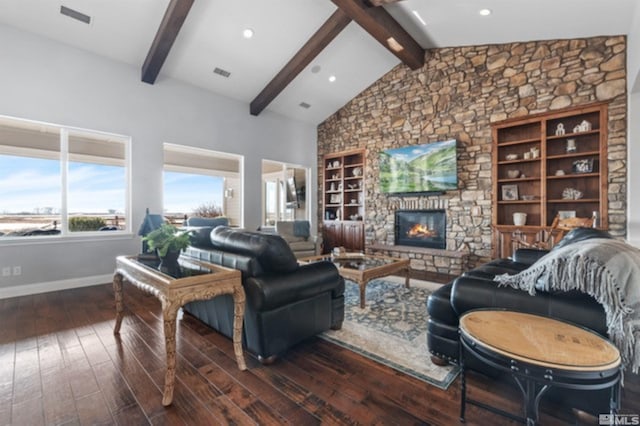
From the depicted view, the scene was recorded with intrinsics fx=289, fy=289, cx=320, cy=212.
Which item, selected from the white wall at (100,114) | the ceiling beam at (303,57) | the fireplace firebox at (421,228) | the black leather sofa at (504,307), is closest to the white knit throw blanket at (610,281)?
the black leather sofa at (504,307)

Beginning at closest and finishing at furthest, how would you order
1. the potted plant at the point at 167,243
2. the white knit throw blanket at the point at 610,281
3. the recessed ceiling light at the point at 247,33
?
the white knit throw blanket at the point at 610,281 → the potted plant at the point at 167,243 → the recessed ceiling light at the point at 247,33

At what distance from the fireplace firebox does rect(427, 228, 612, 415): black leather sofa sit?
315 centimetres

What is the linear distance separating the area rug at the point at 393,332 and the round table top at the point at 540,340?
2.25 ft

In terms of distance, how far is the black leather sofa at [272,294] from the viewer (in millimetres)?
2139

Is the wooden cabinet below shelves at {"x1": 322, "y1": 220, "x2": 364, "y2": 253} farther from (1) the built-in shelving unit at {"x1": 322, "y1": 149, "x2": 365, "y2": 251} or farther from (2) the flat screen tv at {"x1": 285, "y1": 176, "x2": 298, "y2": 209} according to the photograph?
(2) the flat screen tv at {"x1": 285, "y1": 176, "x2": 298, "y2": 209}

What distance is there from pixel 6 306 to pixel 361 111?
691 centimetres

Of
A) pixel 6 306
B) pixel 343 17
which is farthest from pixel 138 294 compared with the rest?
pixel 343 17

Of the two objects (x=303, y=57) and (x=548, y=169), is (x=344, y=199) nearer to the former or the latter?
(x=303, y=57)

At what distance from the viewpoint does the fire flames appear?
5777 mm

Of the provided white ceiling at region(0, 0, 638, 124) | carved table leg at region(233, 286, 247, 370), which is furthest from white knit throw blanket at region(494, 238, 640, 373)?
white ceiling at region(0, 0, 638, 124)

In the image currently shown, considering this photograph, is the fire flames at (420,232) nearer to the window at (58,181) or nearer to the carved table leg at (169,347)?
the carved table leg at (169,347)

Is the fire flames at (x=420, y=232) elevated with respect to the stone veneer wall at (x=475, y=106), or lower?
lower

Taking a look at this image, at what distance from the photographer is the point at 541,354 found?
121cm

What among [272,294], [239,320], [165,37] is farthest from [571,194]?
[165,37]
